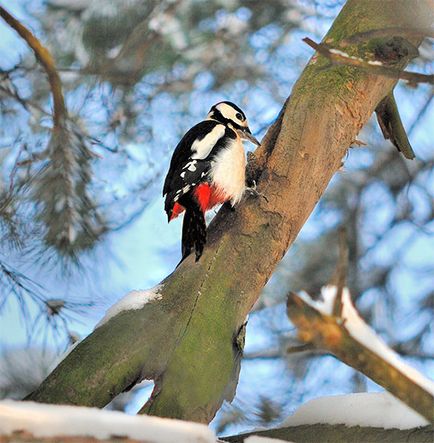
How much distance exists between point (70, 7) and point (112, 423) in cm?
156

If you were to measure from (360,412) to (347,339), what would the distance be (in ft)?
2.79

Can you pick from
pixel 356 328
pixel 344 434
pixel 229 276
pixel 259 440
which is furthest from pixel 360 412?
pixel 356 328

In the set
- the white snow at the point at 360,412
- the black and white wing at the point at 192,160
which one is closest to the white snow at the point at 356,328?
the white snow at the point at 360,412

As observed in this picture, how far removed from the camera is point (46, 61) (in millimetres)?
2225

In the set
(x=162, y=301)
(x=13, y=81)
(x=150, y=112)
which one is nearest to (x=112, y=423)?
(x=162, y=301)

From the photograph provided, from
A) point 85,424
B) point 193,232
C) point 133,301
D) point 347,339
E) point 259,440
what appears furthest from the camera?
point 193,232

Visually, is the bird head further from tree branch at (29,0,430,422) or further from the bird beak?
tree branch at (29,0,430,422)

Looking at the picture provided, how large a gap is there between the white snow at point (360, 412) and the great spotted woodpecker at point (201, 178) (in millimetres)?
403

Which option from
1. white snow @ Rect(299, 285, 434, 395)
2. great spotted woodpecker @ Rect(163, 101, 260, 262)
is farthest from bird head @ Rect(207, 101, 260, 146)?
white snow @ Rect(299, 285, 434, 395)

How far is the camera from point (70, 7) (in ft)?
8.24

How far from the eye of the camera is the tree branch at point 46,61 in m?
2.17

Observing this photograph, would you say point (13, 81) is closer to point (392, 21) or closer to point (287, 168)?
point (287, 168)

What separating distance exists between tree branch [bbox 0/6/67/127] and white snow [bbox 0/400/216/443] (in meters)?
1.11

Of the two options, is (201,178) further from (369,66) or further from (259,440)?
(369,66)
